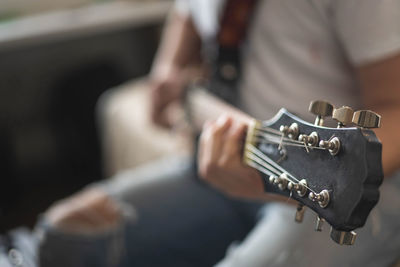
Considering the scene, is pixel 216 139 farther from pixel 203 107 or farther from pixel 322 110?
pixel 203 107

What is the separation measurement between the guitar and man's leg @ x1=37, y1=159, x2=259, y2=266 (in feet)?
1.06

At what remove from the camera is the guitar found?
1.35 feet

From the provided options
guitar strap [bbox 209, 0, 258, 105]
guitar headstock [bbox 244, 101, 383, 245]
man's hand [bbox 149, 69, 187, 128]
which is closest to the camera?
guitar headstock [bbox 244, 101, 383, 245]

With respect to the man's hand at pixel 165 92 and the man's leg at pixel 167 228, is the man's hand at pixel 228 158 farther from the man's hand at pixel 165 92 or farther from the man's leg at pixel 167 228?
the man's hand at pixel 165 92

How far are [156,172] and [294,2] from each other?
0.46 m

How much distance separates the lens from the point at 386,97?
607mm

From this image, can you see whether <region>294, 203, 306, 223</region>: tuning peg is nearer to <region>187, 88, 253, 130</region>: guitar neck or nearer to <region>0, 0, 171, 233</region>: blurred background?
<region>187, 88, 253, 130</region>: guitar neck

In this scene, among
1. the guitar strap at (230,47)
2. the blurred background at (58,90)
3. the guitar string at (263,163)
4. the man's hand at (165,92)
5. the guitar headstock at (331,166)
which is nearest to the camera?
the guitar headstock at (331,166)

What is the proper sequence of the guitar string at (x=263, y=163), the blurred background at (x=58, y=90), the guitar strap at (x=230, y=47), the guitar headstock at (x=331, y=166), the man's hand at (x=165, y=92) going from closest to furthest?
1. the guitar headstock at (x=331, y=166)
2. the guitar string at (x=263, y=163)
3. the guitar strap at (x=230, y=47)
4. the man's hand at (x=165, y=92)
5. the blurred background at (x=58, y=90)

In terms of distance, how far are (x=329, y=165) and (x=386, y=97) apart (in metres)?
0.22

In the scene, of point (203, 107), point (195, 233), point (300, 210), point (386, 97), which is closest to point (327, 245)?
point (300, 210)

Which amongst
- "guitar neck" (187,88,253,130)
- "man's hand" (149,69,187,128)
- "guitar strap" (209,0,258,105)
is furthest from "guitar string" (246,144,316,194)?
"man's hand" (149,69,187,128)

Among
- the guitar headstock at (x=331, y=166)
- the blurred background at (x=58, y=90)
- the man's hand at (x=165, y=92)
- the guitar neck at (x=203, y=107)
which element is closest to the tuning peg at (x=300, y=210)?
the guitar headstock at (x=331, y=166)

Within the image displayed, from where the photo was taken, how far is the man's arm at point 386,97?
56cm
